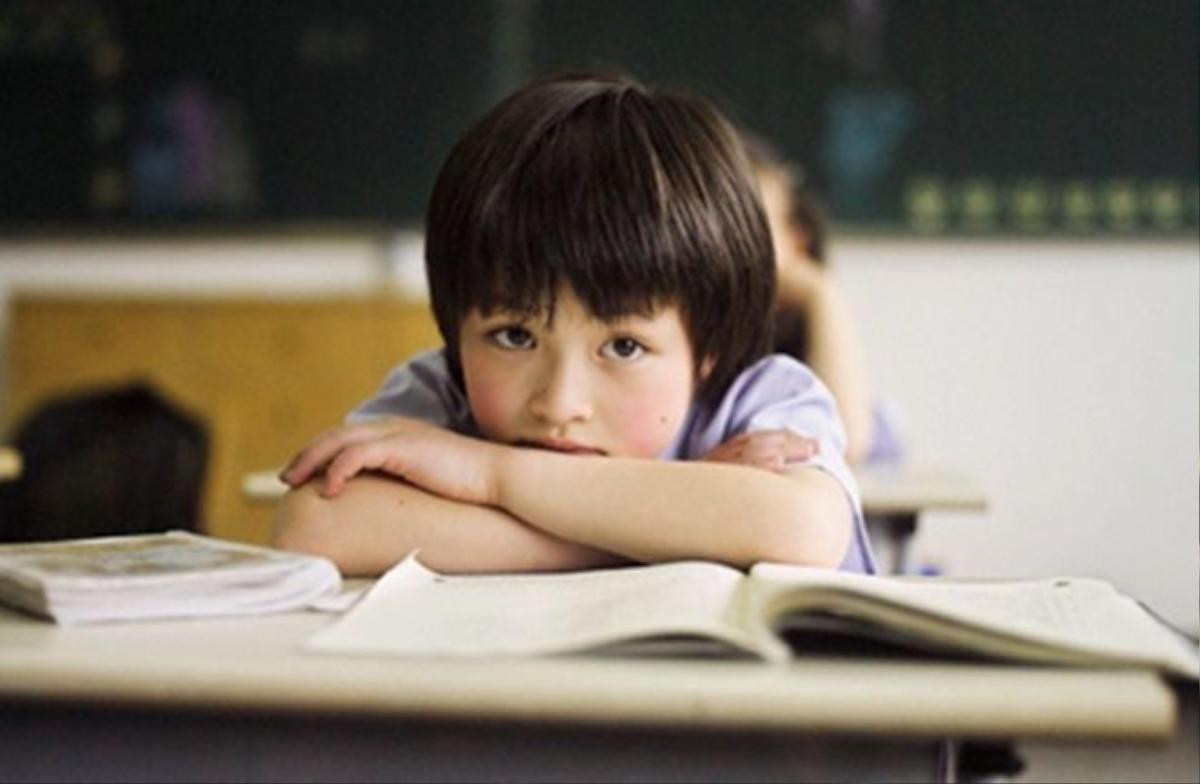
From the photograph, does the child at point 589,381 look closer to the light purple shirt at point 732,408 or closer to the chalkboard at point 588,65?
the light purple shirt at point 732,408

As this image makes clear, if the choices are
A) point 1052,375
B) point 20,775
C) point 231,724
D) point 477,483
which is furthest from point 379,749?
point 1052,375

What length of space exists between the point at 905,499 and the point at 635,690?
1.73 metres

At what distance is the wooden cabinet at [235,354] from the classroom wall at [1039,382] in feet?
4.01

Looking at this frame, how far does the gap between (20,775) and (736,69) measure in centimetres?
413

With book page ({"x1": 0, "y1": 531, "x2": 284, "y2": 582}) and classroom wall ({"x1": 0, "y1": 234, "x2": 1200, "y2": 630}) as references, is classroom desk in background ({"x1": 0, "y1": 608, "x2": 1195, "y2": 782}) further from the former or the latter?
classroom wall ({"x1": 0, "y1": 234, "x2": 1200, "y2": 630})

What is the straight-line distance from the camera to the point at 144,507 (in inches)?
123

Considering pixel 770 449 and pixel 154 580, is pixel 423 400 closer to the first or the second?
pixel 770 449

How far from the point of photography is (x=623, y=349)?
57.9 inches

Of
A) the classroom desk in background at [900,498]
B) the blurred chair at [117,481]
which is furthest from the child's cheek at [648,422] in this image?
the blurred chair at [117,481]

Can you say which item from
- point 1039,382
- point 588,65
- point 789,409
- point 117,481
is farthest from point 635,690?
point 588,65

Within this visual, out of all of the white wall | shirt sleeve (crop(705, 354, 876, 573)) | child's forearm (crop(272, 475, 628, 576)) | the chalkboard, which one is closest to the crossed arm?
child's forearm (crop(272, 475, 628, 576))

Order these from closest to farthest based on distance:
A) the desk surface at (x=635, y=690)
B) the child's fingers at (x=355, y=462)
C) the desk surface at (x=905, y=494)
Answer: the desk surface at (x=635, y=690), the child's fingers at (x=355, y=462), the desk surface at (x=905, y=494)

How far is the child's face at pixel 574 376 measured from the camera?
56.6 inches

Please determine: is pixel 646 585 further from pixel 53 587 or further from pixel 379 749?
pixel 53 587
